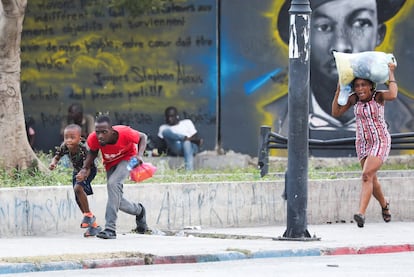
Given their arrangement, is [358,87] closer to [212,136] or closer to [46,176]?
[46,176]

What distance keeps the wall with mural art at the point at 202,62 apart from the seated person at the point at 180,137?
1.07 ft

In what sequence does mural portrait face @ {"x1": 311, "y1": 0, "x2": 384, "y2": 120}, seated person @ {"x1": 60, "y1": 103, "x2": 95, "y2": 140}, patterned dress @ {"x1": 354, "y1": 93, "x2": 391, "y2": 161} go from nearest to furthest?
patterned dress @ {"x1": 354, "y1": 93, "x2": 391, "y2": 161}, mural portrait face @ {"x1": 311, "y1": 0, "x2": 384, "y2": 120}, seated person @ {"x1": 60, "y1": 103, "x2": 95, "y2": 140}

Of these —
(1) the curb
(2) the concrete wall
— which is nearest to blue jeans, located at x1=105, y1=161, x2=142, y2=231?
(2) the concrete wall

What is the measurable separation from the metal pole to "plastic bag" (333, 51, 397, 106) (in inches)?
27.3

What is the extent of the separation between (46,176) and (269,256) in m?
4.04

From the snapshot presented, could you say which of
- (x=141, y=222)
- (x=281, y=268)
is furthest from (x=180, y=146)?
(x=281, y=268)

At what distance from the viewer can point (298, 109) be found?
1284 centimetres

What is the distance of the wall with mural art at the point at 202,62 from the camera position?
20.4 metres

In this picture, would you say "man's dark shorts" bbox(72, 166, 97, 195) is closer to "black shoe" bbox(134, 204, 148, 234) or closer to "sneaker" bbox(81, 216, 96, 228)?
"sneaker" bbox(81, 216, 96, 228)

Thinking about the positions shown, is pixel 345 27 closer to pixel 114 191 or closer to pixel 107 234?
pixel 114 191

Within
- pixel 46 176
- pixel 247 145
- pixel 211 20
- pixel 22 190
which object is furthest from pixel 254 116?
pixel 22 190

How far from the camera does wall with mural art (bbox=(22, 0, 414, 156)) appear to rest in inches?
802

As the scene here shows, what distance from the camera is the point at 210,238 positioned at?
43.7ft

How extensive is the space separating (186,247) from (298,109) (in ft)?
6.56
